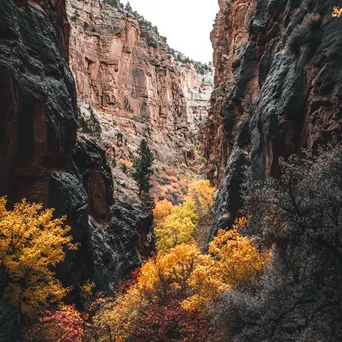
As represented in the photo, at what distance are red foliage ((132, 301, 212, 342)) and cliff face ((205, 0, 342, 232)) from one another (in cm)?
1088

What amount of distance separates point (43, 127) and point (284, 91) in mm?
16725

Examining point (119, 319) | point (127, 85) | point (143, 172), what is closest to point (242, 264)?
point (119, 319)

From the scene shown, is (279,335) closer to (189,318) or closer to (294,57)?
(189,318)

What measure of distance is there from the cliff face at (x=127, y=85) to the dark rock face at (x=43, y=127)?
43.9 metres

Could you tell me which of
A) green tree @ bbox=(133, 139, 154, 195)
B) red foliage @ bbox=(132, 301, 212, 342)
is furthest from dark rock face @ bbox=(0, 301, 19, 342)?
green tree @ bbox=(133, 139, 154, 195)

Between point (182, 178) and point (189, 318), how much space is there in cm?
7145

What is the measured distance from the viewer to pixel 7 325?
1570cm

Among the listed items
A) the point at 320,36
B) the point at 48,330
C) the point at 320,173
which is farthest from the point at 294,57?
the point at 48,330

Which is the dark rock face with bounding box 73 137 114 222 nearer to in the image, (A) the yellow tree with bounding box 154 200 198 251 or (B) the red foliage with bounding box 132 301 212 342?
(A) the yellow tree with bounding box 154 200 198 251

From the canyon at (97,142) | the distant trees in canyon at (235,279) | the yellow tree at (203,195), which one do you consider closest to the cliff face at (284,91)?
the canyon at (97,142)

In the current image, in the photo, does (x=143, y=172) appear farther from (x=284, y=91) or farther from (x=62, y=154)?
(x=284, y=91)

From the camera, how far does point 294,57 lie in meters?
22.5

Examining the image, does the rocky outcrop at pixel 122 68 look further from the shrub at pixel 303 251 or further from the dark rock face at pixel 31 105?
the shrub at pixel 303 251

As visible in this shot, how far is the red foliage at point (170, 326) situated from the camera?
65.8ft
